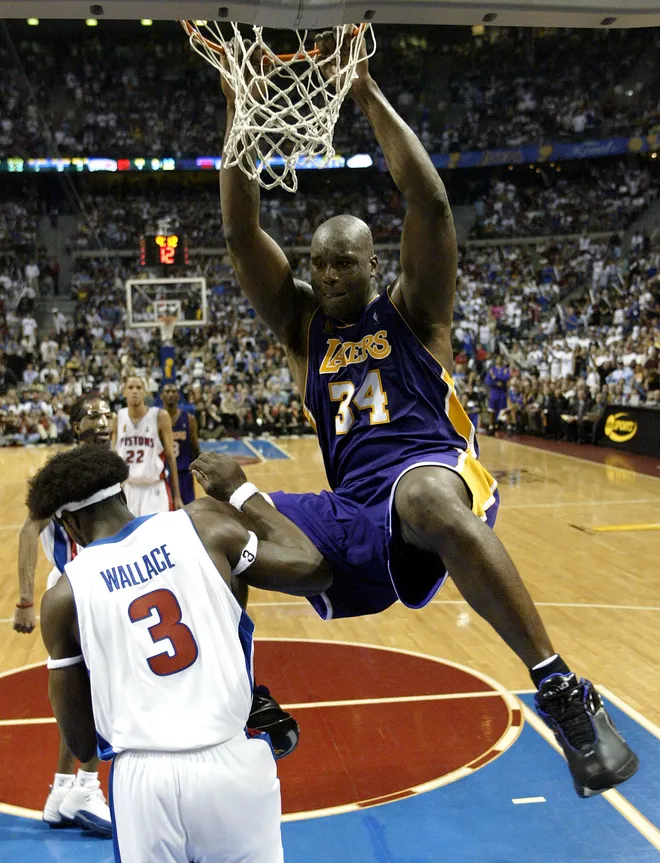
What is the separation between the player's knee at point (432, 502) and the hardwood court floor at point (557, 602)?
3.10 meters

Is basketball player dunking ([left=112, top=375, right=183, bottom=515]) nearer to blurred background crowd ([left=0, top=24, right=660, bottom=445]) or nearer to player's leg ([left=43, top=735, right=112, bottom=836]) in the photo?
player's leg ([left=43, top=735, right=112, bottom=836])

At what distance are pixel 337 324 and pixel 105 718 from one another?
151cm

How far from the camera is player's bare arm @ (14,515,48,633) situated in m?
4.41

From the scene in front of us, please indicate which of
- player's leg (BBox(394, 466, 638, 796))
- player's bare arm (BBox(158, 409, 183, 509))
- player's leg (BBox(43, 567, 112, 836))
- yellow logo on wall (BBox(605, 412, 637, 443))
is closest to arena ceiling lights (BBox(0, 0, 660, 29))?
player's leg (BBox(394, 466, 638, 796))

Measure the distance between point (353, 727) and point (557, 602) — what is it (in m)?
2.96

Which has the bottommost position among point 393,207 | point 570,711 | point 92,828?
point 92,828

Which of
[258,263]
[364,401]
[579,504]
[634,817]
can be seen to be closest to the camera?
[364,401]

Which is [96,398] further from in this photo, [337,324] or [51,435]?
[51,435]

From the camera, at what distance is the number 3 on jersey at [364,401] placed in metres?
3.04

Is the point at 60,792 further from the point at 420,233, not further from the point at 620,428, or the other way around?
the point at 620,428

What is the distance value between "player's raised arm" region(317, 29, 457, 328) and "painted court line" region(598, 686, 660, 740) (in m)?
2.98

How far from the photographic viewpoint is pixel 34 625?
430 centimetres

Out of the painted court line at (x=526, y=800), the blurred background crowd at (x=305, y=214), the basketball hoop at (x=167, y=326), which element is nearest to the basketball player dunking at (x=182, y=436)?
the painted court line at (x=526, y=800)

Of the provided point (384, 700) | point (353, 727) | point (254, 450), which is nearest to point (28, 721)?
point (353, 727)
